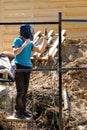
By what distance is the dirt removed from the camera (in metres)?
6.90

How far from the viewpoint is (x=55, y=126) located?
6832 millimetres

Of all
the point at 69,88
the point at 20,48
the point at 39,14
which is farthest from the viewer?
the point at 39,14

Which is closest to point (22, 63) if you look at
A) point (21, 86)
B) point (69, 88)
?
point (21, 86)

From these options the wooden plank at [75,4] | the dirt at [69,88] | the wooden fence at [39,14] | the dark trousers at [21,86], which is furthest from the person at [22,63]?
the wooden plank at [75,4]

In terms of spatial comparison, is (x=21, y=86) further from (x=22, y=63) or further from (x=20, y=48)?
(x=20, y=48)

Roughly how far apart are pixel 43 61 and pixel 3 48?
3.52 meters

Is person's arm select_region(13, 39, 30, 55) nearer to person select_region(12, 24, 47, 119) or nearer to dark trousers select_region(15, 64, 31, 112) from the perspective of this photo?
person select_region(12, 24, 47, 119)

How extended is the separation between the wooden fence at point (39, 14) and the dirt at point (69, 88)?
2769mm

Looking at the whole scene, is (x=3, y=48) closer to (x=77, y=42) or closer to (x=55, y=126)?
(x=77, y=42)

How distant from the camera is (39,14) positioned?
39.5ft

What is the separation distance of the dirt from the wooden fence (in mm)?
2769

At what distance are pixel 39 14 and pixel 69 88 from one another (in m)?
4.80

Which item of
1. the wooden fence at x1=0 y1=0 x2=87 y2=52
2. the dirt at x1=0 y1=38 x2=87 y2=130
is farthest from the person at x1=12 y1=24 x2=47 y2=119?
the wooden fence at x1=0 y1=0 x2=87 y2=52

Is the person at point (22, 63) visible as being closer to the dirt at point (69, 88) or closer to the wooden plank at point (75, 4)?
the dirt at point (69, 88)
